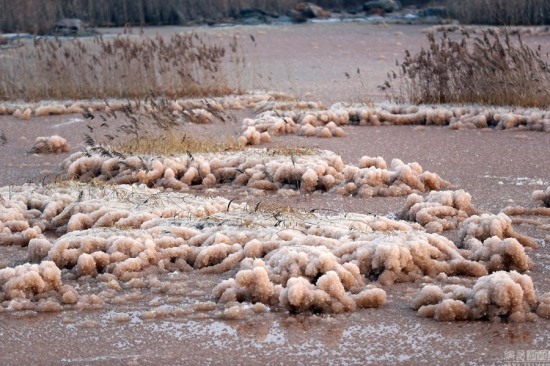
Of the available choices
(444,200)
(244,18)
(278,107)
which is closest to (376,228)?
(444,200)

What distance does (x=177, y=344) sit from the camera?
4.53 m

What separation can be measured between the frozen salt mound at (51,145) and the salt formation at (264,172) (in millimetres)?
1189

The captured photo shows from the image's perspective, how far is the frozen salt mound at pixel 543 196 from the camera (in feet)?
23.3

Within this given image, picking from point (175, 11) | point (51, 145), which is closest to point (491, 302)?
point (51, 145)

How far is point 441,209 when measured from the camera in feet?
21.7

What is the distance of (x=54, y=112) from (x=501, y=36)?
11.5 metres

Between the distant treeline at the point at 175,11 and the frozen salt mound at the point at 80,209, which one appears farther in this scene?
the distant treeline at the point at 175,11

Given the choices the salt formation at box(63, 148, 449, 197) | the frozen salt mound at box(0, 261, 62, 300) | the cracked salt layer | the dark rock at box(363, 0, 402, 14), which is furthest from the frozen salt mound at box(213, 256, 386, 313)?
the dark rock at box(363, 0, 402, 14)

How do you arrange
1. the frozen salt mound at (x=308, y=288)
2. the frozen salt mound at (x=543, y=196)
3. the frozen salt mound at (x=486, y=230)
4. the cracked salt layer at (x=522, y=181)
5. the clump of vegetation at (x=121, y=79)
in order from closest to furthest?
the frozen salt mound at (x=308, y=288) → the frozen salt mound at (x=486, y=230) → the frozen salt mound at (x=543, y=196) → the cracked salt layer at (x=522, y=181) → the clump of vegetation at (x=121, y=79)

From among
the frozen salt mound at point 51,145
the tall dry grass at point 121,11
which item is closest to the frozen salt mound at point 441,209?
the frozen salt mound at point 51,145

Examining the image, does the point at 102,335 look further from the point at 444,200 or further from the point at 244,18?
the point at 244,18

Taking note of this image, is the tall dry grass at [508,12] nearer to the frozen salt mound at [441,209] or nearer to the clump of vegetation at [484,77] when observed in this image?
the clump of vegetation at [484,77]

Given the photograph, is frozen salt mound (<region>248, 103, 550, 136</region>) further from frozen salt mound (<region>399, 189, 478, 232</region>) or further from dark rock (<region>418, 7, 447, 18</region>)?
dark rock (<region>418, 7, 447, 18</region>)

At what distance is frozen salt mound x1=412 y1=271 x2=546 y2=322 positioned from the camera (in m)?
4.64
